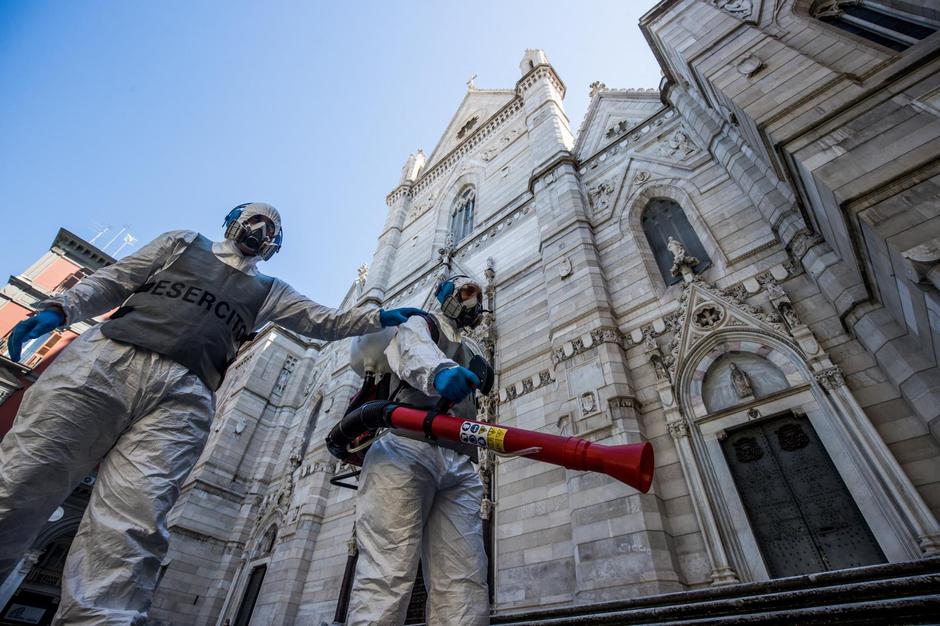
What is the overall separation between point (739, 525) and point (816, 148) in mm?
4074

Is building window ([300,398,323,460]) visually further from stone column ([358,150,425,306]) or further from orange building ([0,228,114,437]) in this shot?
orange building ([0,228,114,437])

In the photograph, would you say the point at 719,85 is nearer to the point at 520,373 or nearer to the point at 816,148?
the point at 816,148

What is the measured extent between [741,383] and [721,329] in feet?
2.62

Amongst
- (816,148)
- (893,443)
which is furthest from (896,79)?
(893,443)

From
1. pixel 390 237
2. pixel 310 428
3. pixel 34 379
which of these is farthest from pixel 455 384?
pixel 34 379

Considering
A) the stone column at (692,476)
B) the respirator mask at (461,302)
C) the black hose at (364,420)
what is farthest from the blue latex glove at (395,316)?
the stone column at (692,476)

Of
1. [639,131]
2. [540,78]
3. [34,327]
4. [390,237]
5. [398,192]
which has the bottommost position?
[34,327]

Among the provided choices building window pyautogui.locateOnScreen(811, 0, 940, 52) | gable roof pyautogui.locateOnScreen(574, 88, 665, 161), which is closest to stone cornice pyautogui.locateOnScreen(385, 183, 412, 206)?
gable roof pyautogui.locateOnScreen(574, 88, 665, 161)

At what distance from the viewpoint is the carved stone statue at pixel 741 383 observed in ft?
17.2

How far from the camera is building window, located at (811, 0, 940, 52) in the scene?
573 cm

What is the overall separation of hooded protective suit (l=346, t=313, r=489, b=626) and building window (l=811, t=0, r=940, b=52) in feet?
25.2

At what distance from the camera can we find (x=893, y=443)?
414 cm

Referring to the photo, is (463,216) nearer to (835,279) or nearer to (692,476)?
(835,279)

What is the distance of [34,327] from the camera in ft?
9.01
